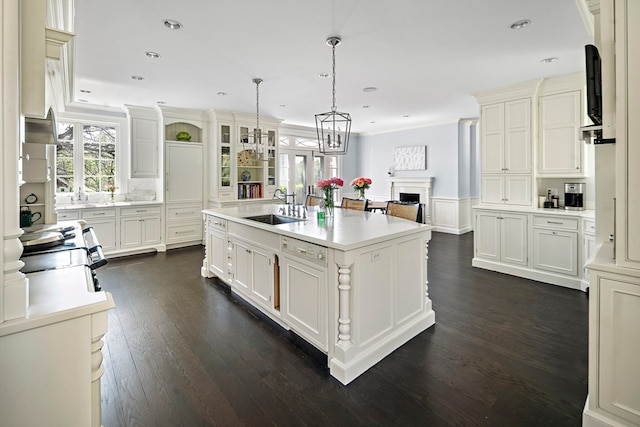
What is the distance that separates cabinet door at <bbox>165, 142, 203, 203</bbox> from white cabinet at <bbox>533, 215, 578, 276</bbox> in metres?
5.69

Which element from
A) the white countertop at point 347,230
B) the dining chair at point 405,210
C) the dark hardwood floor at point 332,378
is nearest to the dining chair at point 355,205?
the dining chair at point 405,210

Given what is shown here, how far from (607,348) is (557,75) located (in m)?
3.88

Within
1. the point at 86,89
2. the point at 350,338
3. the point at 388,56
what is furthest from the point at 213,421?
the point at 86,89

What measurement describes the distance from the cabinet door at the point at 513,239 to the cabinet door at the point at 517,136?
704 millimetres

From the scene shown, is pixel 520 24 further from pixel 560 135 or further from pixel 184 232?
pixel 184 232

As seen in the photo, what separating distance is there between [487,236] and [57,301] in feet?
15.9

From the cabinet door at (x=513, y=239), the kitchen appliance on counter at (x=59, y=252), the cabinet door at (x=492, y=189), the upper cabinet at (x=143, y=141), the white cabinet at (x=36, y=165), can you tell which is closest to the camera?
the kitchen appliance on counter at (x=59, y=252)

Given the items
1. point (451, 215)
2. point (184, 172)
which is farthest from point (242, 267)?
point (451, 215)

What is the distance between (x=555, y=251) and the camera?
397cm

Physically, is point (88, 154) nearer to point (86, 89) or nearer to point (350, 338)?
point (86, 89)

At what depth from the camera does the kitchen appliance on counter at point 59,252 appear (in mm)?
1779

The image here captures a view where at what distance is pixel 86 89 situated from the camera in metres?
4.61

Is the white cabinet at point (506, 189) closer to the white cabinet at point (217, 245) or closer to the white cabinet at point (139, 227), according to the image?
the white cabinet at point (217, 245)

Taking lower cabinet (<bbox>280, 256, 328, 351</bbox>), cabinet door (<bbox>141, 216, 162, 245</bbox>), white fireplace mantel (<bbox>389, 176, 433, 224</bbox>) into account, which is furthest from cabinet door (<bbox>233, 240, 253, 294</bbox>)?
white fireplace mantel (<bbox>389, 176, 433, 224</bbox>)
